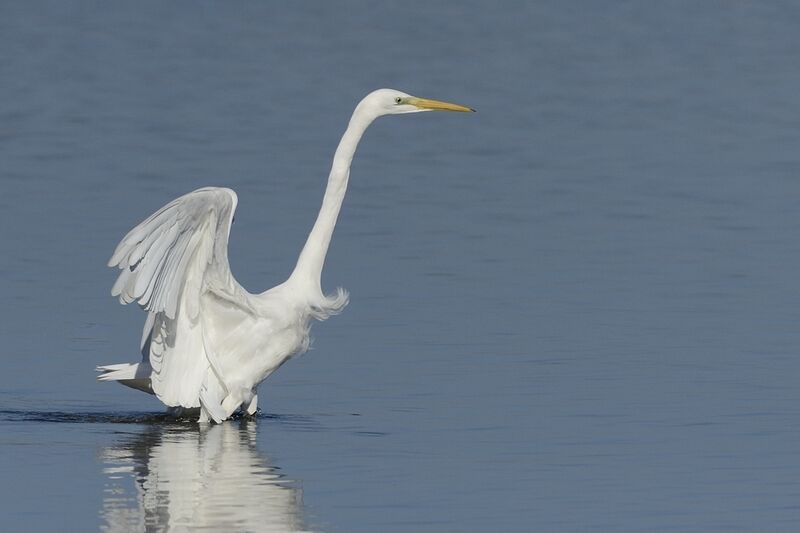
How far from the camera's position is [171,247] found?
36.6 ft

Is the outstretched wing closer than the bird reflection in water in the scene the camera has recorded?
No

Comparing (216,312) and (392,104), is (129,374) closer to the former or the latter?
(216,312)

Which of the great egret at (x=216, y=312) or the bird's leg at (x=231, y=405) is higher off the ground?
the great egret at (x=216, y=312)

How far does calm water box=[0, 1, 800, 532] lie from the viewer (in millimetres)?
9883

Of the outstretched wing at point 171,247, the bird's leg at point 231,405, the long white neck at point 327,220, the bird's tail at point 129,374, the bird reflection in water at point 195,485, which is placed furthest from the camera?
the long white neck at point 327,220

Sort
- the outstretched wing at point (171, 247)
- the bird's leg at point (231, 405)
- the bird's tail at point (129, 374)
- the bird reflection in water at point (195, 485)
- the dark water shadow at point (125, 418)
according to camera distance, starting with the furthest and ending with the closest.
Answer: the bird's leg at point (231, 405) → the bird's tail at point (129, 374) → the dark water shadow at point (125, 418) → the outstretched wing at point (171, 247) → the bird reflection in water at point (195, 485)

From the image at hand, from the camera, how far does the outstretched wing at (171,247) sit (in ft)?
35.9

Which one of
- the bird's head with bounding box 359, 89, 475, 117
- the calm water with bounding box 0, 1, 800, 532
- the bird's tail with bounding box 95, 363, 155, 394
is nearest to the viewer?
the calm water with bounding box 0, 1, 800, 532

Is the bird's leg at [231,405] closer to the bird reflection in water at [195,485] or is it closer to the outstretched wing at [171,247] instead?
the bird reflection in water at [195,485]

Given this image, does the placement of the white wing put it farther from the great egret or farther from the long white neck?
the long white neck

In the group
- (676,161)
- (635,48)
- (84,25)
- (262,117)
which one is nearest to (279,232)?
(676,161)

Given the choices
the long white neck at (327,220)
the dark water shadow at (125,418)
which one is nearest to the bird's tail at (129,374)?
the dark water shadow at (125,418)

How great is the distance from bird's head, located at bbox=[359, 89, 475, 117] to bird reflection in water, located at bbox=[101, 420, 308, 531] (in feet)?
7.77

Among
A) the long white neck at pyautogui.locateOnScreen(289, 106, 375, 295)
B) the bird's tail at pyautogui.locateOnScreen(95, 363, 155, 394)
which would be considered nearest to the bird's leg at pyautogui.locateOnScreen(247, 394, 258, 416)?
the bird's tail at pyautogui.locateOnScreen(95, 363, 155, 394)
